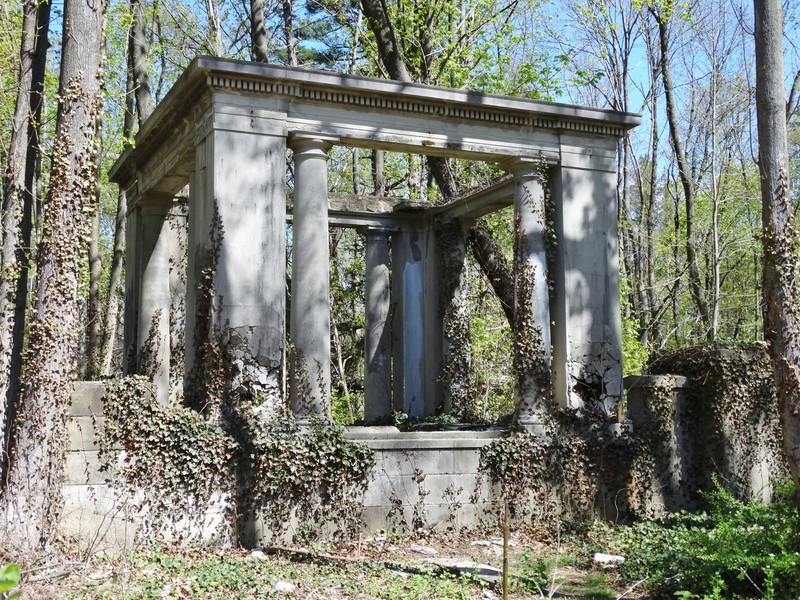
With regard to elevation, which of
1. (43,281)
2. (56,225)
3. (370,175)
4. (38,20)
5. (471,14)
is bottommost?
(43,281)

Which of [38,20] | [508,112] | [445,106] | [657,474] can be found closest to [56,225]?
[38,20]

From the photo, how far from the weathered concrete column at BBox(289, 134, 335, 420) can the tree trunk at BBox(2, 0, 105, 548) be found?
3.07m

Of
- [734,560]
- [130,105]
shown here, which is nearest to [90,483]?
[734,560]

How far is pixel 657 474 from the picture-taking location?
1209cm

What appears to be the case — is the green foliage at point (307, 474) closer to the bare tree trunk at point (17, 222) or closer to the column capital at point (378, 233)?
the bare tree trunk at point (17, 222)

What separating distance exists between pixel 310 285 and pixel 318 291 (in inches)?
5.1

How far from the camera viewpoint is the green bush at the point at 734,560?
7613 mm

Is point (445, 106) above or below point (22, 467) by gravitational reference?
above

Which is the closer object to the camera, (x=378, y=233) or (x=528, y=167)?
(x=528, y=167)

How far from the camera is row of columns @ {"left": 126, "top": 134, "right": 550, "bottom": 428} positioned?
10750 millimetres

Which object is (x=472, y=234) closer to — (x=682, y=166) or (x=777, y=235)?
(x=777, y=235)

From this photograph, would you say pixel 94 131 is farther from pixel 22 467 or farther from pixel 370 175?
pixel 370 175

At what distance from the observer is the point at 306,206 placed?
11.0 m

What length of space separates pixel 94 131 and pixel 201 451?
377 centimetres
